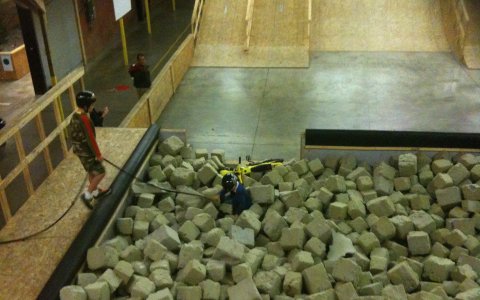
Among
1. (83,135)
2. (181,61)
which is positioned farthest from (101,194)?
(181,61)

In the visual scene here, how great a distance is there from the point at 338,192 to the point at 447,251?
157cm

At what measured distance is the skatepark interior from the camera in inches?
229

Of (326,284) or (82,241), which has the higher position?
(82,241)

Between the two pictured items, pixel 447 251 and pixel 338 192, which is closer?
pixel 447 251

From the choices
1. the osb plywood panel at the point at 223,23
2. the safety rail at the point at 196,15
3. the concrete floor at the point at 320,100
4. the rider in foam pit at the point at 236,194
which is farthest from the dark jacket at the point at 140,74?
the osb plywood panel at the point at 223,23

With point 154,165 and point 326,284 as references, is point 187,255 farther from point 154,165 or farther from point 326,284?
point 154,165

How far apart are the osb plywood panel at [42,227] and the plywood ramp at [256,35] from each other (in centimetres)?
652

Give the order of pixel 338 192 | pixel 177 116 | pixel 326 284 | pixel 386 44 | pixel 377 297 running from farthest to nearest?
1. pixel 386 44
2. pixel 177 116
3. pixel 338 192
4. pixel 326 284
5. pixel 377 297

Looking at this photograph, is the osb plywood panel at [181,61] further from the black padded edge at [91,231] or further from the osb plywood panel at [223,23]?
the black padded edge at [91,231]

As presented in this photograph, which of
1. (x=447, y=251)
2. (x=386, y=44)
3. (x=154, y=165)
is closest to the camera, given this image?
(x=447, y=251)

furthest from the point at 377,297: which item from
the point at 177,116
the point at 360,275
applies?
the point at 177,116

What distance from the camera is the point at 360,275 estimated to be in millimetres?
5051

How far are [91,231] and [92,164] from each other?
80cm

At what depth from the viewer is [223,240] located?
525 cm
